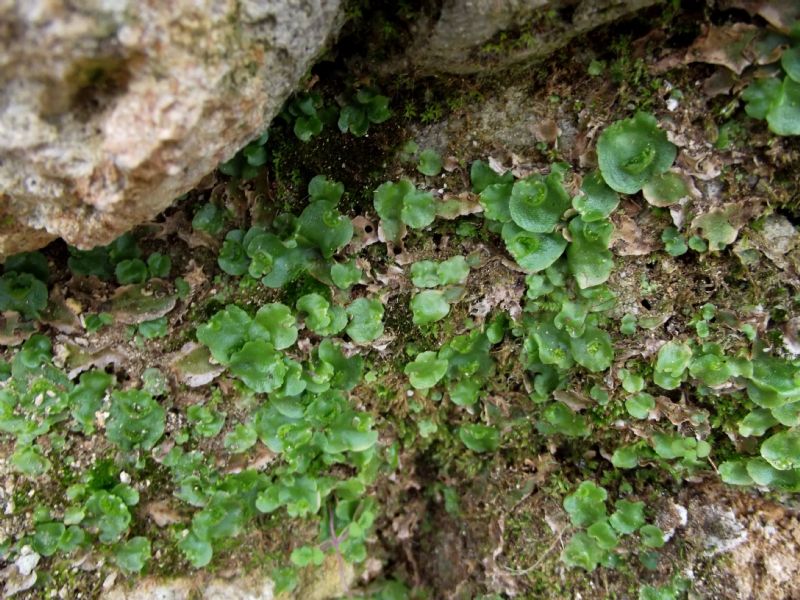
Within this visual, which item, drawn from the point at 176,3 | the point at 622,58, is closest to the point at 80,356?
the point at 176,3

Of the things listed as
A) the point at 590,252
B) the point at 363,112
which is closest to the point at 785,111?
the point at 590,252

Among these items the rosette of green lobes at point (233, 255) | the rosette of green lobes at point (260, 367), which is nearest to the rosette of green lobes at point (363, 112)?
the rosette of green lobes at point (233, 255)

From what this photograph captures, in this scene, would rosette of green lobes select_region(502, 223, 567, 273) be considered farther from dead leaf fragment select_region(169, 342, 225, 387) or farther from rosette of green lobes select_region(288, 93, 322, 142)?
dead leaf fragment select_region(169, 342, 225, 387)

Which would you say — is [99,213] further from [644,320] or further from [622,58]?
[644,320]

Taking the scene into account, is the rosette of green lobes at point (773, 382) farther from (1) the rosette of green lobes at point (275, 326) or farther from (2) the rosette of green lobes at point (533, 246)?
(1) the rosette of green lobes at point (275, 326)

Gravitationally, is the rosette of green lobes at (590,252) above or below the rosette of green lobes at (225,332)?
below

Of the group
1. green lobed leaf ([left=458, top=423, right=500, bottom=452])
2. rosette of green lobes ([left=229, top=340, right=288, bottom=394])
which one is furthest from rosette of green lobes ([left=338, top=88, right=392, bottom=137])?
green lobed leaf ([left=458, top=423, right=500, bottom=452])
